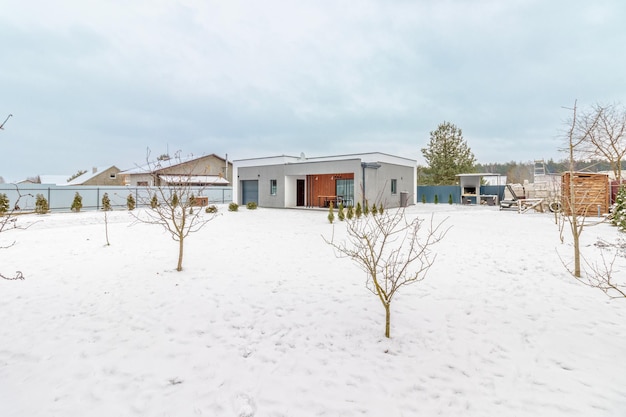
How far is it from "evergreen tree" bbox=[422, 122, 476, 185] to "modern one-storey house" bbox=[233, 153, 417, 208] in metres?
10.2

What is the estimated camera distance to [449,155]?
3209 centimetres

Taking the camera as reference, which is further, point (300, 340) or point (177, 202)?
point (177, 202)

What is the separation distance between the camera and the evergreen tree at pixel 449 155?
3175 centimetres

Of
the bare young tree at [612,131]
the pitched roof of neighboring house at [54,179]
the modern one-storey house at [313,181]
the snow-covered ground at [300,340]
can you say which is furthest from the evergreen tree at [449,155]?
the pitched roof of neighboring house at [54,179]

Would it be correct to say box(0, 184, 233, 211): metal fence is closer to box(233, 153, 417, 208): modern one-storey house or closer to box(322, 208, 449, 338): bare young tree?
box(233, 153, 417, 208): modern one-storey house

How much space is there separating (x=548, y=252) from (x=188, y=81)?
19966 mm

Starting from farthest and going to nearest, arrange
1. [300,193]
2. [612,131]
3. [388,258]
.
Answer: [300,193], [612,131], [388,258]

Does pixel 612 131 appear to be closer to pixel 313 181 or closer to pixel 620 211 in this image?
pixel 620 211

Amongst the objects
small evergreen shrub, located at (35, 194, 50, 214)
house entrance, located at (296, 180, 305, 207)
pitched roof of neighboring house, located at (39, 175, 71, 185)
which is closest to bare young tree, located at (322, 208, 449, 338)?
house entrance, located at (296, 180, 305, 207)

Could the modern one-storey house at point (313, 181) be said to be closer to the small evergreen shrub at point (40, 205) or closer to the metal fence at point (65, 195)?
the metal fence at point (65, 195)

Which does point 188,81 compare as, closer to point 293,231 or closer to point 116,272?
point 293,231

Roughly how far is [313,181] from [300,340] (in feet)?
60.5

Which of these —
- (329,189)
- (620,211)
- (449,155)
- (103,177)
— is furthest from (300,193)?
(103,177)

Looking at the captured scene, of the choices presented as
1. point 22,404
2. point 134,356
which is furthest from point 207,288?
point 22,404
